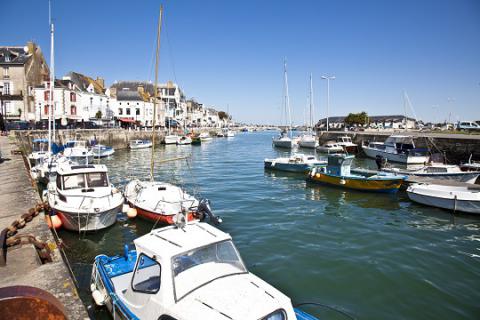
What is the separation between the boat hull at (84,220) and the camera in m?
13.5

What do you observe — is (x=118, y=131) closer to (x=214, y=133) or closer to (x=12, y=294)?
(x=214, y=133)

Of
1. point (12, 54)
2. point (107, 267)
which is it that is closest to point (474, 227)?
point (107, 267)

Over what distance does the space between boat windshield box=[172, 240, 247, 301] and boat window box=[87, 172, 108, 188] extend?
36.8 feet

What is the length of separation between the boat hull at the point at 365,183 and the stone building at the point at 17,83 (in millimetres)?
55819

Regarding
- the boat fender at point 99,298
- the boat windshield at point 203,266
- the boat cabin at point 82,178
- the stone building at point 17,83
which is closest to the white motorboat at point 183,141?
the stone building at point 17,83

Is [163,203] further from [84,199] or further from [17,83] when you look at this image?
[17,83]

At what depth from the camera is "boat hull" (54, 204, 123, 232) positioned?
13.5 m

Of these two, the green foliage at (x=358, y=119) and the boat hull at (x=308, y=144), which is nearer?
the boat hull at (x=308, y=144)

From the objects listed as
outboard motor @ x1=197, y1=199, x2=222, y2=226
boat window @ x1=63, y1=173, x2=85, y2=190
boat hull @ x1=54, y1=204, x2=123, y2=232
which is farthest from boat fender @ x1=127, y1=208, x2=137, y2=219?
outboard motor @ x1=197, y1=199, x2=222, y2=226

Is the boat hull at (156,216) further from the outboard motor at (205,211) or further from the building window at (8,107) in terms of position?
the building window at (8,107)

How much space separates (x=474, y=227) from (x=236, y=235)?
38.9 feet

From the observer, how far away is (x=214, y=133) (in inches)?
4786

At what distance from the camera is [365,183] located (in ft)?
75.5

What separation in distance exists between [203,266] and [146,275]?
1.24 m
